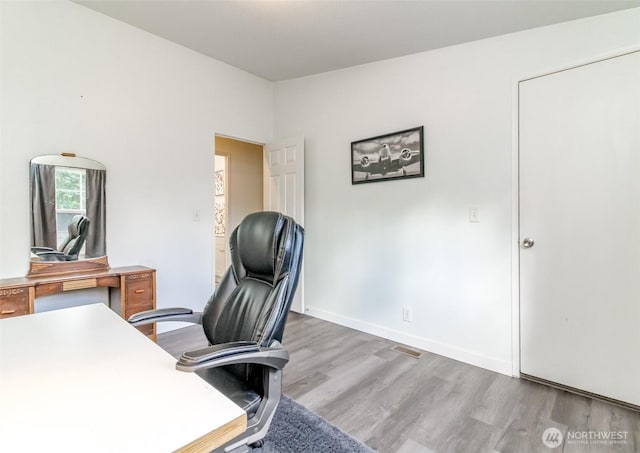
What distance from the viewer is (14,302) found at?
2051 millimetres

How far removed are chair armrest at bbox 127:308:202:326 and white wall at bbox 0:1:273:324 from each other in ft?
5.54

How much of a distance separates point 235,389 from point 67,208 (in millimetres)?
2276

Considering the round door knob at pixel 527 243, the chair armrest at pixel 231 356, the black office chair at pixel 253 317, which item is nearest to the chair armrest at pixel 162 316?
the black office chair at pixel 253 317

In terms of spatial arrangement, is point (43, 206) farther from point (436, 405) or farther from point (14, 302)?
point (436, 405)

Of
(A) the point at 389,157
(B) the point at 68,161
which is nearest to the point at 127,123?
(B) the point at 68,161

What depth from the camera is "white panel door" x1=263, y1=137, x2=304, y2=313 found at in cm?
357

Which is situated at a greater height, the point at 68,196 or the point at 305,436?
the point at 68,196

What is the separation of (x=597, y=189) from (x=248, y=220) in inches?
87.0

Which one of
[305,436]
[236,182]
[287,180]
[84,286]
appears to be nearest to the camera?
[305,436]

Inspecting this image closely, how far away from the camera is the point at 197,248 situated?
10.9 feet

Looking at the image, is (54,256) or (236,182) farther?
(236,182)

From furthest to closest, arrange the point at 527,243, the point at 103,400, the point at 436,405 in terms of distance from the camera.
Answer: the point at 527,243 → the point at 436,405 → the point at 103,400

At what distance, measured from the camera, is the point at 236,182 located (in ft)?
17.1

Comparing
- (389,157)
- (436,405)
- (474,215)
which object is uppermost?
(389,157)
